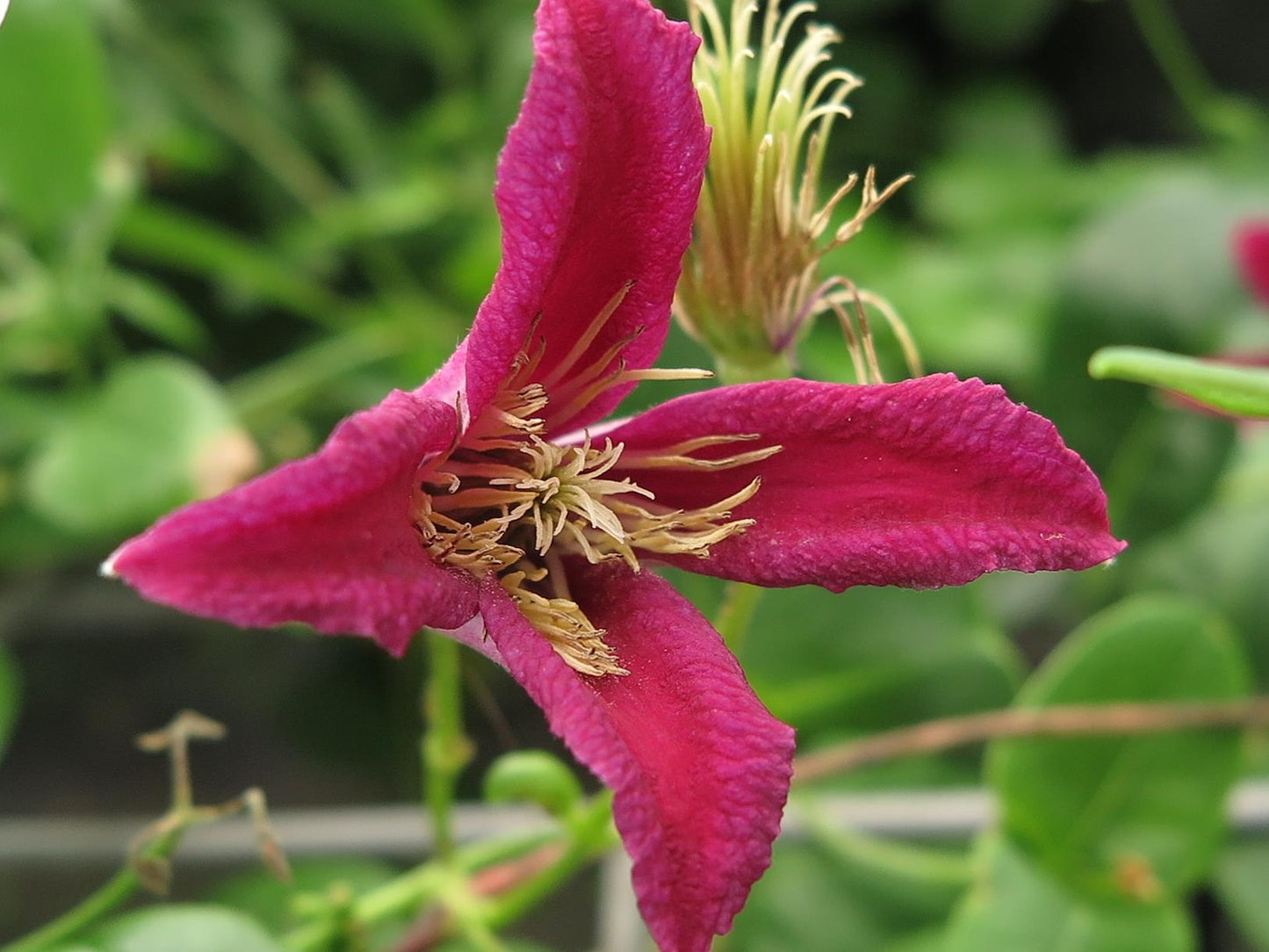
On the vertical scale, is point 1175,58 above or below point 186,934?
above

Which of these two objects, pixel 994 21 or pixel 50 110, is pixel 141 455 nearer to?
pixel 50 110

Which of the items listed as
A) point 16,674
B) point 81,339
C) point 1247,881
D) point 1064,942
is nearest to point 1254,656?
point 1247,881

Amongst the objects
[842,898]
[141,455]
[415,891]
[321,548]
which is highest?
[321,548]

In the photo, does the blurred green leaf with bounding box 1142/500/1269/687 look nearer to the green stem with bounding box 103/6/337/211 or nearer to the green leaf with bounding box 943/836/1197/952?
the green leaf with bounding box 943/836/1197/952

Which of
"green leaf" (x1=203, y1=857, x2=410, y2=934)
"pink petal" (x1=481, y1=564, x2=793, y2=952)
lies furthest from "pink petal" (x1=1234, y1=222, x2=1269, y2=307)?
"green leaf" (x1=203, y1=857, x2=410, y2=934)

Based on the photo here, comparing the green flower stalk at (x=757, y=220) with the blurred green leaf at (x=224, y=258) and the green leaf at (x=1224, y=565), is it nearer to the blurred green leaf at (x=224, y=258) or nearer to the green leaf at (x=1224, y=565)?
the green leaf at (x=1224, y=565)

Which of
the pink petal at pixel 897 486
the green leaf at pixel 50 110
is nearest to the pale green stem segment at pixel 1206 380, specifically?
the pink petal at pixel 897 486

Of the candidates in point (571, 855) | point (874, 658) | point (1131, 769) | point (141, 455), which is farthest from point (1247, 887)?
point (141, 455)
